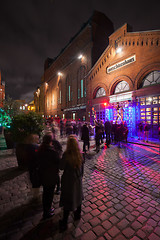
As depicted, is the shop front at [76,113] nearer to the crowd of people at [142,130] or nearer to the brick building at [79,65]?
the brick building at [79,65]

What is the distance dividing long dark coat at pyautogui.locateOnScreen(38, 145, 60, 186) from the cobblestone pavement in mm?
868

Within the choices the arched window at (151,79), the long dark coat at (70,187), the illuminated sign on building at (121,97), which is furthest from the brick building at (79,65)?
the long dark coat at (70,187)

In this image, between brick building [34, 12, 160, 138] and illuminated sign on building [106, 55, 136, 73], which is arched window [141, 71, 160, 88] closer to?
brick building [34, 12, 160, 138]

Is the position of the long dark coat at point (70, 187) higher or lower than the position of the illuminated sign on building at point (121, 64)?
lower

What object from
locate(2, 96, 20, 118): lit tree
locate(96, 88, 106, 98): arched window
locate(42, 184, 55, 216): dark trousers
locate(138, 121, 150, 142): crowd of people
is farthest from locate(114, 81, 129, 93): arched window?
locate(42, 184, 55, 216): dark trousers

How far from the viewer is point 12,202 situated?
2.88 m

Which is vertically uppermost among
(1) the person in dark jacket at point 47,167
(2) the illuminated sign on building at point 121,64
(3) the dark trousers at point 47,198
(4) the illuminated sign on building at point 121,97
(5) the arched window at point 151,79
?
(2) the illuminated sign on building at point 121,64

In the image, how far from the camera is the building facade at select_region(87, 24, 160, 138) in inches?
402

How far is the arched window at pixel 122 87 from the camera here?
12.6 m

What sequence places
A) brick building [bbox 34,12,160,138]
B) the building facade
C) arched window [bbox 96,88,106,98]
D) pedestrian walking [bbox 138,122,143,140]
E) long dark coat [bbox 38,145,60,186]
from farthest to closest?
arched window [bbox 96,88,106,98] → brick building [bbox 34,12,160,138] → the building facade → pedestrian walking [bbox 138,122,143,140] → long dark coat [bbox 38,145,60,186]

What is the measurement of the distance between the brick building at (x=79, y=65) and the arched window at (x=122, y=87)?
21.0 feet

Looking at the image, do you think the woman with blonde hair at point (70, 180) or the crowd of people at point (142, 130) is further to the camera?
the crowd of people at point (142, 130)

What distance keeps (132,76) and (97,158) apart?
9622 millimetres

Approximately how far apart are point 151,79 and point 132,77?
5.83 feet
